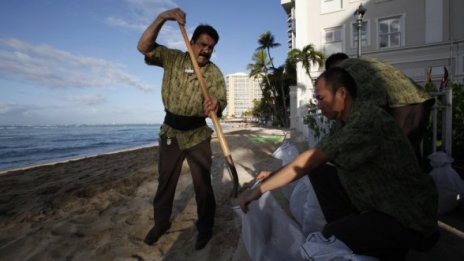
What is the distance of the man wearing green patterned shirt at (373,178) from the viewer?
1.36 m

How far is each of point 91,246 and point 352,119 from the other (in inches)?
102

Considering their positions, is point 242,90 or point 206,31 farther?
point 242,90

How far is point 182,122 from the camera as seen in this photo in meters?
2.63

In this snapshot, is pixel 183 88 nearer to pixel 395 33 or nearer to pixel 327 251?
pixel 327 251

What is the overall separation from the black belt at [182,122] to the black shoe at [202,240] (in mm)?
998

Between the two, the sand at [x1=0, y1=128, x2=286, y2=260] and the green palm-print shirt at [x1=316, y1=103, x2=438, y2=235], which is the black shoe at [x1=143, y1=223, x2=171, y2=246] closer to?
the sand at [x1=0, y1=128, x2=286, y2=260]

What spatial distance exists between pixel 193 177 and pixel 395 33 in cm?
1683

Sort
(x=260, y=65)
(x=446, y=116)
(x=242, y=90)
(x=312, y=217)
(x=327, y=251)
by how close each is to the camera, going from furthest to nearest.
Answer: (x=242, y=90) → (x=260, y=65) → (x=446, y=116) → (x=312, y=217) → (x=327, y=251)

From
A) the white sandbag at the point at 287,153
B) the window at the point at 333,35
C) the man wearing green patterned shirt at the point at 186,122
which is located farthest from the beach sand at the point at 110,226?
the window at the point at 333,35

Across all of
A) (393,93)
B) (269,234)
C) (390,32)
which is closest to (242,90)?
(390,32)

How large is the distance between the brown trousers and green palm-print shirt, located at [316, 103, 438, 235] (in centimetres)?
149

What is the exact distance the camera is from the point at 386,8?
51.3 feet

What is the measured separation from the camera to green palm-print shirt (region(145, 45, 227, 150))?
2.63 metres

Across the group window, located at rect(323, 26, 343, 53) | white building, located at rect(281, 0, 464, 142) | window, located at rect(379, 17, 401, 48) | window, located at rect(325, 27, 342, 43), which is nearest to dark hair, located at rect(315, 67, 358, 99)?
white building, located at rect(281, 0, 464, 142)
